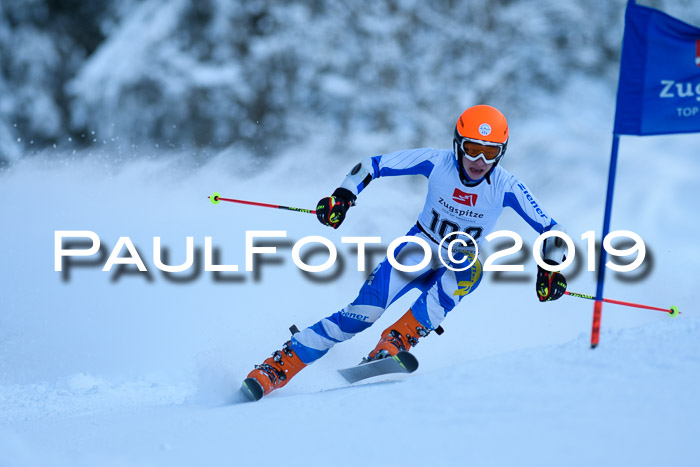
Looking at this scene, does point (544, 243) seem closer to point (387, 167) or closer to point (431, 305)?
point (431, 305)

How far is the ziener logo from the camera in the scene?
4180mm

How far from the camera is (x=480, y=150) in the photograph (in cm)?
398

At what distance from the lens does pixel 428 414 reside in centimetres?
290

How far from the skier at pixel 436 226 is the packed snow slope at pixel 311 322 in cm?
41

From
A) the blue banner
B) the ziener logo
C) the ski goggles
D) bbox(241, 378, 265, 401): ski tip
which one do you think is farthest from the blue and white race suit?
the blue banner

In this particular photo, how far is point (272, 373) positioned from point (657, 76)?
264cm

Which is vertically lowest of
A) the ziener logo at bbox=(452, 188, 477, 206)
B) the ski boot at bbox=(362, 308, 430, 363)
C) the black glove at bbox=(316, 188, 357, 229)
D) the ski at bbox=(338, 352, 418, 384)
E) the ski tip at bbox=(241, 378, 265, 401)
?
the ski tip at bbox=(241, 378, 265, 401)

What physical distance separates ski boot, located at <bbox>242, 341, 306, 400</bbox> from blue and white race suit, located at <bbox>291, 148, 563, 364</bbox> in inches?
2.5

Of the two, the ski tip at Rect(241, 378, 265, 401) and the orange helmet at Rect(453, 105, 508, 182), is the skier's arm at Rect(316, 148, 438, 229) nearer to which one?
the orange helmet at Rect(453, 105, 508, 182)

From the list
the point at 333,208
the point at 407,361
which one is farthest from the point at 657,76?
the point at 407,361

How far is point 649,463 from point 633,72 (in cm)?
197

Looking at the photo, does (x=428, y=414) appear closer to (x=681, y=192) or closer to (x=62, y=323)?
(x=62, y=323)

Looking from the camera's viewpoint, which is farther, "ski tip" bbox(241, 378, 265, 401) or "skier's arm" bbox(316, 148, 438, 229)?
"skier's arm" bbox(316, 148, 438, 229)

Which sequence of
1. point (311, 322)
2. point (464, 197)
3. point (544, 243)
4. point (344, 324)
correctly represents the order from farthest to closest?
point (311, 322) < point (344, 324) < point (464, 197) < point (544, 243)
